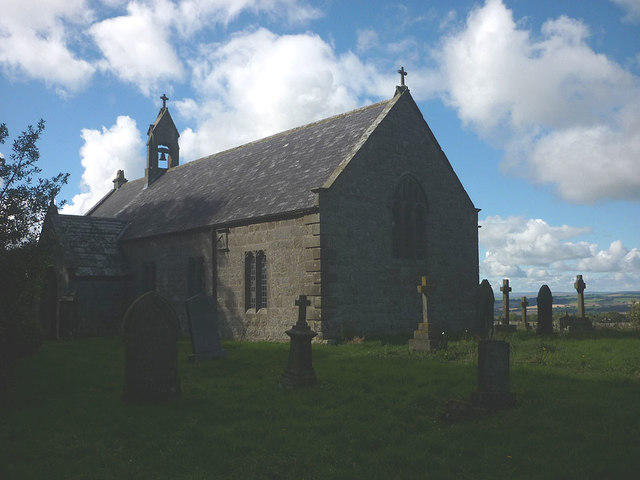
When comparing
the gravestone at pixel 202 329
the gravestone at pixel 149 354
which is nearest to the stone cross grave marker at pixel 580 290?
the gravestone at pixel 202 329

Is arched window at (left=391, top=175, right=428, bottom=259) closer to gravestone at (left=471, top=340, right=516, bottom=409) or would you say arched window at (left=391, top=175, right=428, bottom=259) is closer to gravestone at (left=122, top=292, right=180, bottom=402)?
gravestone at (left=471, top=340, right=516, bottom=409)

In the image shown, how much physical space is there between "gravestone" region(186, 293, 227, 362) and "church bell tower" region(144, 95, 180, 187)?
22.7 m

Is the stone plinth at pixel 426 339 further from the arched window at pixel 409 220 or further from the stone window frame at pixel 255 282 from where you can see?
the stone window frame at pixel 255 282

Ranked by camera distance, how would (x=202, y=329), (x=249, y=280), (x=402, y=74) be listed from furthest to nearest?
1. (x=402, y=74)
2. (x=249, y=280)
3. (x=202, y=329)

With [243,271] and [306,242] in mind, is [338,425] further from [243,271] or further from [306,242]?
[243,271]

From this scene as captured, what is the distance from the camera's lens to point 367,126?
20.7 metres

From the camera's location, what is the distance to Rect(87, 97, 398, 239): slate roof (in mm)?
19797

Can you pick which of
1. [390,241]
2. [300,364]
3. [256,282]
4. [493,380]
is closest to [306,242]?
[256,282]

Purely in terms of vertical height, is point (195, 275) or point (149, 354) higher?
point (195, 275)

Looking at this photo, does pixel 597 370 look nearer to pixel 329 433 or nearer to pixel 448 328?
pixel 329 433

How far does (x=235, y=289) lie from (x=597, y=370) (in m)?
12.9

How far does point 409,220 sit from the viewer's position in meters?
21.1

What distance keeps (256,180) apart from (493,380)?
1612cm

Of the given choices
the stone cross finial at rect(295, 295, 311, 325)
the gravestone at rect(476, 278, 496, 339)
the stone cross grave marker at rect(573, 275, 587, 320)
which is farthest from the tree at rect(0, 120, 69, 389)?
the stone cross grave marker at rect(573, 275, 587, 320)
